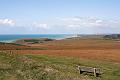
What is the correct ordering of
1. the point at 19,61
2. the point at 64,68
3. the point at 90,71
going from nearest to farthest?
the point at 90,71 < the point at 64,68 < the point at 19,61

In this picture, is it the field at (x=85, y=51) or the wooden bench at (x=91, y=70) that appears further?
the field at (x=85, y=51)

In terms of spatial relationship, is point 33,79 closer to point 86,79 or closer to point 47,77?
point 47,77

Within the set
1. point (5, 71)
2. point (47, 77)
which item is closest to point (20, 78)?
point (47, 77)

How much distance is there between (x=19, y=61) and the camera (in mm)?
40375

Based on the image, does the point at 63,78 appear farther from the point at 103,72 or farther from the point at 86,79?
the point at 103,72

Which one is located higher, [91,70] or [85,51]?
[91,70]

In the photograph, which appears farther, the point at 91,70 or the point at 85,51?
the point at 85,51

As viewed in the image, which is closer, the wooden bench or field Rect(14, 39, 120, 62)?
the wooden bench

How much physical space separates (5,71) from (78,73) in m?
8.60

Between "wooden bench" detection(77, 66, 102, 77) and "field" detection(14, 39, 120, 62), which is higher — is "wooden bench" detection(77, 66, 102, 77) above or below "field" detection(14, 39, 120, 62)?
above

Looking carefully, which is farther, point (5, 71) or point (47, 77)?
point (5, 71)

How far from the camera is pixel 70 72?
32.2 metres

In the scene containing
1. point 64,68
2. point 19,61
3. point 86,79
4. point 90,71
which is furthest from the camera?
point 19,61

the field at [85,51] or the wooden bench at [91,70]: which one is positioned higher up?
the wooden bench at [91,70]
